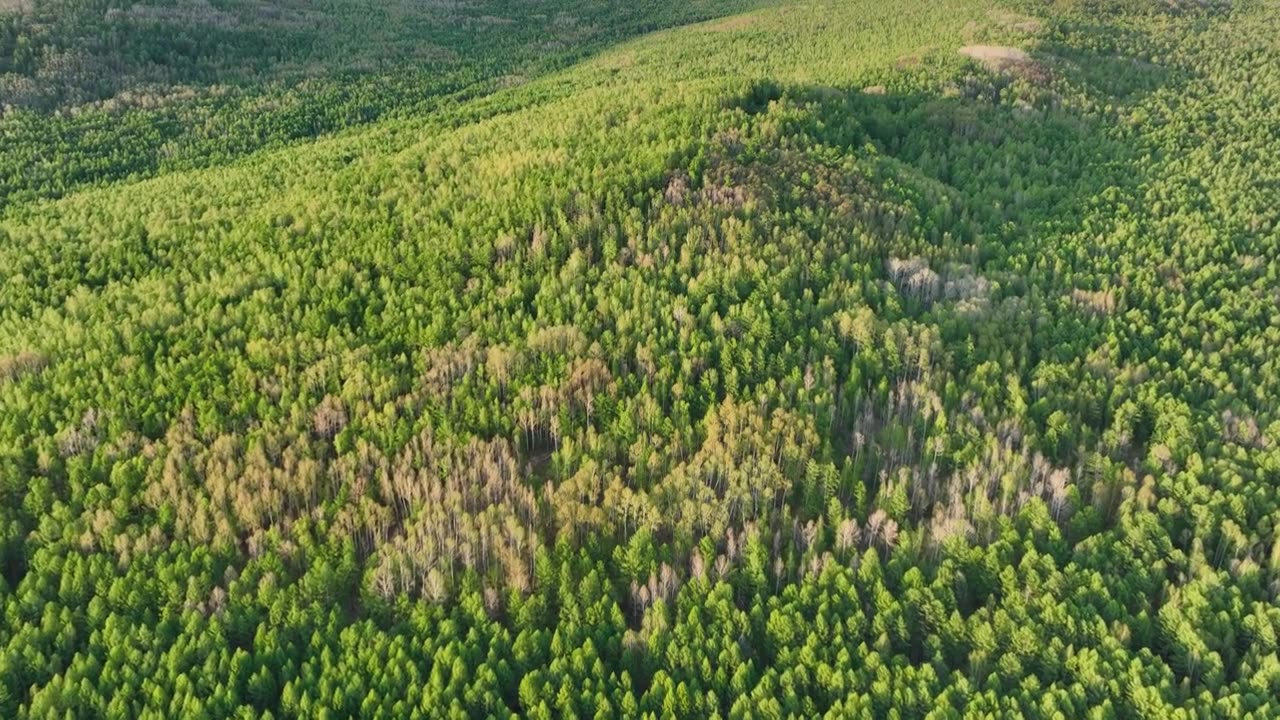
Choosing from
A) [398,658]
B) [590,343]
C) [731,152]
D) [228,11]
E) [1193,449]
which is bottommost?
[1193,449]

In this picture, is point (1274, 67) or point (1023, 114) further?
point (1274, 67)

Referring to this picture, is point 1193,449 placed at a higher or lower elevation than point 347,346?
lower

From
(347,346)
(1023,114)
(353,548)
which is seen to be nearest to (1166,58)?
(1023,114)

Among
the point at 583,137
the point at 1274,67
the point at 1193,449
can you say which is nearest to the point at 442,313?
the point at 583,137

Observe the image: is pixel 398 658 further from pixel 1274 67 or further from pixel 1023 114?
pixel 1274 67

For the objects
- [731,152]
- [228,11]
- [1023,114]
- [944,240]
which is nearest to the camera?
[944,240]

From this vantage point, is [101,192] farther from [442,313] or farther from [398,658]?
[398,658]

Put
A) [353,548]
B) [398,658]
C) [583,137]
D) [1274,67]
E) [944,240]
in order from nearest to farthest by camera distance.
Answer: [398,658] → [353,548] → [944,240] → [583,137] → [1274,67]
